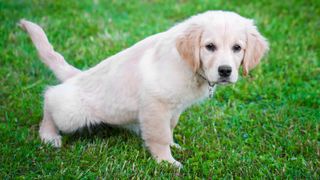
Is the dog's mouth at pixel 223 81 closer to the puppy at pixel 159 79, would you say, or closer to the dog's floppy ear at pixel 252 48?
the puppy at pixel 159 79

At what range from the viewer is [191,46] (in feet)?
11.6

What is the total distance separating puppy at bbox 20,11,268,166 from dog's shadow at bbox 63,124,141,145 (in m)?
0.08

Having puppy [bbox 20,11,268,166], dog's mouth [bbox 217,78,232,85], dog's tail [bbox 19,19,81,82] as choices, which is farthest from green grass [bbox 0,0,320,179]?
dog's mouth [bbox 217,78,232,85]

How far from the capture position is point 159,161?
12.7 feet

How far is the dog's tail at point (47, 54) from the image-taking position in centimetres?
437

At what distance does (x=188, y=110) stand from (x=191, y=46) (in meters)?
1.43

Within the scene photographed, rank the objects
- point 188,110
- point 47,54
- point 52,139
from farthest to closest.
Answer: point 188,110 → point 47,54 → point 52,139

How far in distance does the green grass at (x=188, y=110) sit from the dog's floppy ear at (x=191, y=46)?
2.63 feet

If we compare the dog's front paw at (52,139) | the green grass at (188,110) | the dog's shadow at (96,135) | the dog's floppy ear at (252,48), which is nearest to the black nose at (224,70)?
the dog's floppy ear at (252,48)

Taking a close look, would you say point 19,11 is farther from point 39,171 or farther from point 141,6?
point 39,171

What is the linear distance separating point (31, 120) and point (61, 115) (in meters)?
0.51

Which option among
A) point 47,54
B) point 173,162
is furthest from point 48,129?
point 173,162

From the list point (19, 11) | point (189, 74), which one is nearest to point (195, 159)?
point (189, 74)

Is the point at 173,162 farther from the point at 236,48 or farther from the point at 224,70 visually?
the point at 236,48
